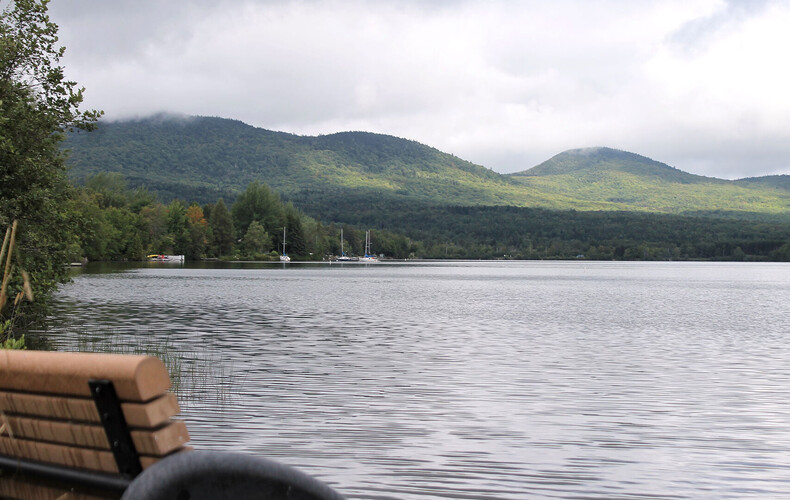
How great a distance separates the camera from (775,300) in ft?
179

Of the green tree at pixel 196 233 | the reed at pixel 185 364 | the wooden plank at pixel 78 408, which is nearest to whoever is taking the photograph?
the wooden plank at pixel 78 408

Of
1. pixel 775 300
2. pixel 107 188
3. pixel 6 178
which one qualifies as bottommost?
pixel 775 300

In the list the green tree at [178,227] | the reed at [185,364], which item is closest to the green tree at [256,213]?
the green tree at [178,227]

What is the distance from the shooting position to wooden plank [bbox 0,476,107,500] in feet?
14.8

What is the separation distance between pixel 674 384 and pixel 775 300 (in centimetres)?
4223

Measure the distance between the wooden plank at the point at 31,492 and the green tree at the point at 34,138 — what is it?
14431 mm

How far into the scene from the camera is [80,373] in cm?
399

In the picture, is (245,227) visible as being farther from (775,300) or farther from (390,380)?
(390,380)

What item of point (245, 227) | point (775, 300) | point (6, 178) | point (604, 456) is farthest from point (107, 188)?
point (604, 456)

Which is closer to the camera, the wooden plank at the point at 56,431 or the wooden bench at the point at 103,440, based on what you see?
the wooden bench at the point at 103,440

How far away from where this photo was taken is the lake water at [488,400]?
9.92 metres

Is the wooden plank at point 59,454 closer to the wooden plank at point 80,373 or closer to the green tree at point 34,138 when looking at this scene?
the wooden plank at point 80,373

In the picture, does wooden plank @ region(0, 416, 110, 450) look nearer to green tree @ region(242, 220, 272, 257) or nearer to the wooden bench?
the wooden bench

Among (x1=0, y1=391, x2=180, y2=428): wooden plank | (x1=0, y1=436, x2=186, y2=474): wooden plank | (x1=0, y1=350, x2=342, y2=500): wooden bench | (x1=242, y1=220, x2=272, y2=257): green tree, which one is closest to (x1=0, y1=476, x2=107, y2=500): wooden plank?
(x1=0, y1=350, x2=342, y2=500): wooden bench
